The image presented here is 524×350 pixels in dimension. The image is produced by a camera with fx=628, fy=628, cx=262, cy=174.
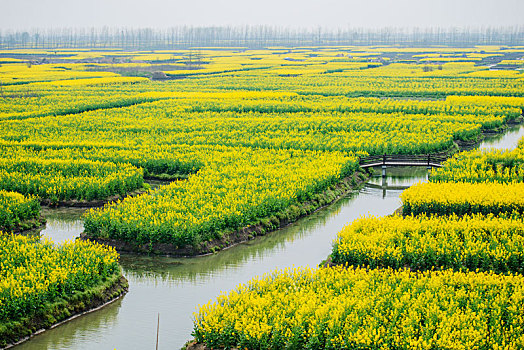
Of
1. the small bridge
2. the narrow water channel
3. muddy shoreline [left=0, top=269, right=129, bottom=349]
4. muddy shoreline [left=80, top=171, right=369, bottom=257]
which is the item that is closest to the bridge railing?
the small bridge

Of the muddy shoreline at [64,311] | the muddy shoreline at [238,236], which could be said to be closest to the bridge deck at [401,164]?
the muddy shoreline at [238,236]

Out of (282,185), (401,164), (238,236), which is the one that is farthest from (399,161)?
(238,236)

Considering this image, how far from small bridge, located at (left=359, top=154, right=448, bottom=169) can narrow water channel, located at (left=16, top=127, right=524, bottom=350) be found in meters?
3.75

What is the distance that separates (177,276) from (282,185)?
7723 millimetres

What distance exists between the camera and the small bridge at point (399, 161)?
30188 mm

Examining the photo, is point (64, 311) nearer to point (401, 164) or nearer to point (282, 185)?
point (282, 185)

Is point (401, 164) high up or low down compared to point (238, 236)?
up

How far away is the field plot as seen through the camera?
1268cm

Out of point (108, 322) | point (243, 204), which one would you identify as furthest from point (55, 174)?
point (108, 322)

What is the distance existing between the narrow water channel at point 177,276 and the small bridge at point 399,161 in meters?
3.75

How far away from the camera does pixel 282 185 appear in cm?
2423

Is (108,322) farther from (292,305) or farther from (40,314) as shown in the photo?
(292,305)

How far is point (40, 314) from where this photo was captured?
1418 cm

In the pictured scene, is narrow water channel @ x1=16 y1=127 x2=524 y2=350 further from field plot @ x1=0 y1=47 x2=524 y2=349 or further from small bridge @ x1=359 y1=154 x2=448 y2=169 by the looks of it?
small bridge @ x1=359 y1=154 x2=448 y2=169
